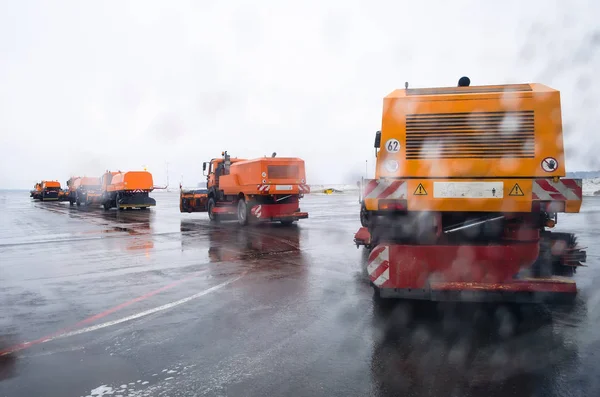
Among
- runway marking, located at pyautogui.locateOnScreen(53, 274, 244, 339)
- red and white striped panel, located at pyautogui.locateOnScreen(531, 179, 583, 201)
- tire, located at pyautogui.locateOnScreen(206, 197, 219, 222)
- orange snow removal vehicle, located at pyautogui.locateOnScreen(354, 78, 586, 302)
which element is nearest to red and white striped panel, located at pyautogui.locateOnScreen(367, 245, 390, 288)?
orange snow removal vehicle, located at pyautogui.locateOnScreen(354, 78, 586, 302)

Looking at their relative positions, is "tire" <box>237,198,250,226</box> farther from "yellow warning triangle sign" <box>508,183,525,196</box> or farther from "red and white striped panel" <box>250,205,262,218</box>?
"yellow warning triangle sign" <box>508,183,525,196</box>

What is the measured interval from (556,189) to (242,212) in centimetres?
1288

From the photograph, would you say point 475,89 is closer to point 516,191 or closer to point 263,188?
point 516,191

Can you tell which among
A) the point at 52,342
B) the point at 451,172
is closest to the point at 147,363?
the point at 52,342

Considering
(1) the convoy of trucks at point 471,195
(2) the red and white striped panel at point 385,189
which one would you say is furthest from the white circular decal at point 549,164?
(2) the red and white striped panel at point 385,189

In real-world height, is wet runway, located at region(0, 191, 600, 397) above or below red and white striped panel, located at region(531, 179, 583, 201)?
below

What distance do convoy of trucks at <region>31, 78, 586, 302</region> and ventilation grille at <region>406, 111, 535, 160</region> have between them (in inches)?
0.5

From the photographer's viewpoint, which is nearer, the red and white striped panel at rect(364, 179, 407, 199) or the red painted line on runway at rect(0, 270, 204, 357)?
the red painted line on runway at rect(0, 270, 204, 357)

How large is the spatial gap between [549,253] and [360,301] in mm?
2509

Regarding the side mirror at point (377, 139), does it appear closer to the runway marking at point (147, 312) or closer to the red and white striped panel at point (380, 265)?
the red and white striped panel at point (380, 265)

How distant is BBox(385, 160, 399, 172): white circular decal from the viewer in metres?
5.39

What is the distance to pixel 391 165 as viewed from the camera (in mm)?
5410

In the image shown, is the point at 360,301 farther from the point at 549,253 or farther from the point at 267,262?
the point at 267,262

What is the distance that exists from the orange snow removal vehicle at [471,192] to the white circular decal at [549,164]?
0.01m
